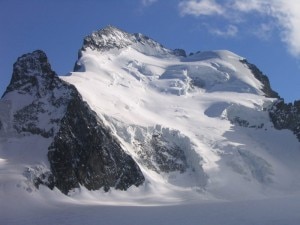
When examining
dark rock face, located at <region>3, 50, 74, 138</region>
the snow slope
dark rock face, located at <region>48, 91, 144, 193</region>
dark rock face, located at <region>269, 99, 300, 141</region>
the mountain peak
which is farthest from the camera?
dark rock face, located at <region>269, 99, 300, 141</region>

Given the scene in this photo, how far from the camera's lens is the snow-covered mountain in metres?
139

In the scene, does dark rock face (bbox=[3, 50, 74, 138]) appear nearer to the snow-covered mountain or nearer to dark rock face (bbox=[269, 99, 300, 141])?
the snow-covered mountain

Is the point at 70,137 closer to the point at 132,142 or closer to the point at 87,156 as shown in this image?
the point at 87,156

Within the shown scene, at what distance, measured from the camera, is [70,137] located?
473 feet

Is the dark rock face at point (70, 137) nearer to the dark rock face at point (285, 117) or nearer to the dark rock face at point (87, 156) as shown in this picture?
the dark rock face at point (87, 156)

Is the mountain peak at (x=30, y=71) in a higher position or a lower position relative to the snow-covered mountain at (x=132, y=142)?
higher

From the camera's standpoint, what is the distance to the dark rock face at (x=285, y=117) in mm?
191500

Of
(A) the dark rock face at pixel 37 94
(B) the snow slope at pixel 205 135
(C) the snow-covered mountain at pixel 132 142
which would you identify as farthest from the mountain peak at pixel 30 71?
(B) the snow slope at pixel 205 135

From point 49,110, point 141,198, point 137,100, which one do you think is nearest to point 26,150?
point 49,110

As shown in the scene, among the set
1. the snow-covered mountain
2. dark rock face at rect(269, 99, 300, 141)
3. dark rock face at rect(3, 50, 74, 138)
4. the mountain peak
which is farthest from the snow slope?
the mountain peak

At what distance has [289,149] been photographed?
18112 centimetres

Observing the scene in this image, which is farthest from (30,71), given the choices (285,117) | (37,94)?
(285,117)

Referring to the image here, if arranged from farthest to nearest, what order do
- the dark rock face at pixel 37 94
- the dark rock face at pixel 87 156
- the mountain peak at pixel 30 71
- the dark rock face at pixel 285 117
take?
1. the dark rock face at pixel 285 117
2. the mountain peak at pixel 30 71
3. the dark rock face at pixel 37 94
4. the dark rock face at pixel 87 156

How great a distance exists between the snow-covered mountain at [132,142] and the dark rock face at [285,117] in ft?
1.10
